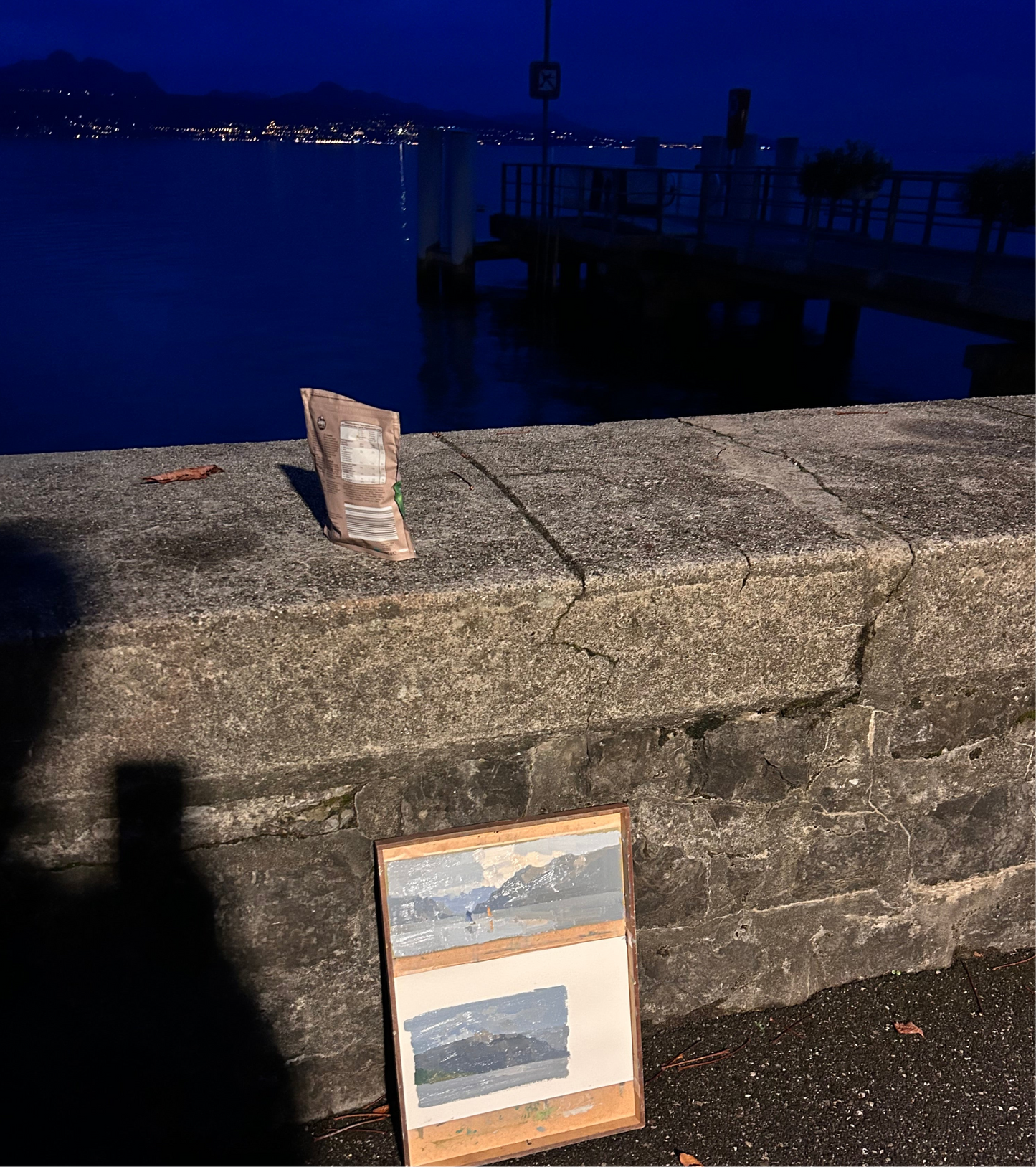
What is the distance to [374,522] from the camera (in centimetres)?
159

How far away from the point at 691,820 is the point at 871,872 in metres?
0.47

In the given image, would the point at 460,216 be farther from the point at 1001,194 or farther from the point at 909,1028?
the point at 909,1028

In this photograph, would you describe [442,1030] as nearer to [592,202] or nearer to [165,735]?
[165,735]

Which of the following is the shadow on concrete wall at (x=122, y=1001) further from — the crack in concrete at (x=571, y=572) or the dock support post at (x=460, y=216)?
the dock support post at (x=460, y=216)

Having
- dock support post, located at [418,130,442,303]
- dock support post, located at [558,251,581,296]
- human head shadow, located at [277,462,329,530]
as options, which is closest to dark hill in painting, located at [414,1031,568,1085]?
human head shadow, located at [277,462,329,530]

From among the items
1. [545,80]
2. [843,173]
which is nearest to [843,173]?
[843,173]

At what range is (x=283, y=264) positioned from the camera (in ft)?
128

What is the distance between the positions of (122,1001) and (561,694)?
94 centimetres

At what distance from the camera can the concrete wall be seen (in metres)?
1.46

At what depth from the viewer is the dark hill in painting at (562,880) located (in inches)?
68.4

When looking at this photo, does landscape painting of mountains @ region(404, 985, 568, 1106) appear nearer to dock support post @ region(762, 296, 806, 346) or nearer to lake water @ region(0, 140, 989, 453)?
lake water @ region(0, 140, 989, 453)

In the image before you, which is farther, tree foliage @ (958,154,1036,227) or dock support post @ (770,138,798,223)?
dock support post @ (770,138,798,223)

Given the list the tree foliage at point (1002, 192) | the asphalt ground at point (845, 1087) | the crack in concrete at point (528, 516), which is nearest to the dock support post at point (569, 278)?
the tree foliage at point (1002, 192)

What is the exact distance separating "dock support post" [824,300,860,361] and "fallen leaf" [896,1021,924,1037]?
20.8 metres
